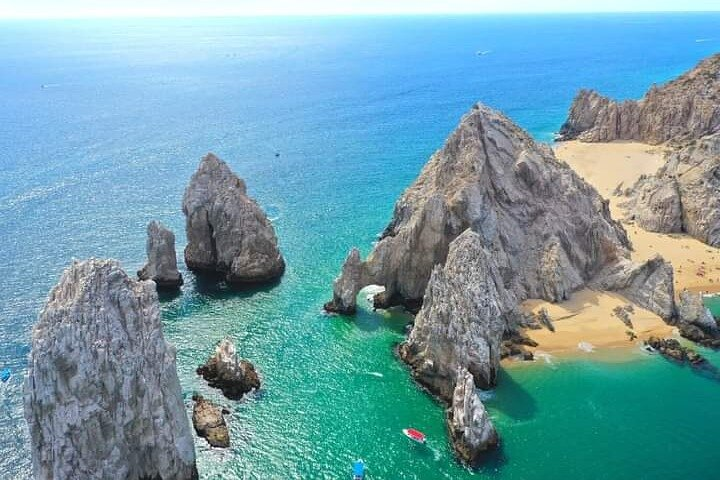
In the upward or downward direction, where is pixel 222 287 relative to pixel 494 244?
downward

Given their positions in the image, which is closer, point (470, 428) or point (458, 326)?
point (470, 428)

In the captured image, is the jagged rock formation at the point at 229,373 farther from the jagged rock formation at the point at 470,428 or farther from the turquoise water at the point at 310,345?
the jagged rock formation at the point at 470,428

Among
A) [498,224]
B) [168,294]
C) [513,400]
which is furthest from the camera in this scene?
[168,294]

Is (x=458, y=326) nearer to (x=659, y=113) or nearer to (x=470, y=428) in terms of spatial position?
(x=470, y=428)

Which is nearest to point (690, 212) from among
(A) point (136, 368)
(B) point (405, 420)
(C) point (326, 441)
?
(B) point (405, 420)

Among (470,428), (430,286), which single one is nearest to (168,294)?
(430,286)
